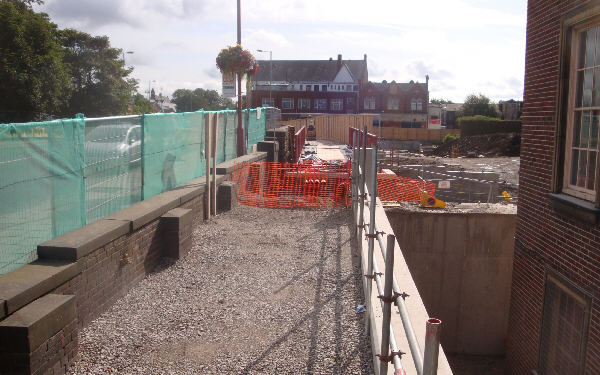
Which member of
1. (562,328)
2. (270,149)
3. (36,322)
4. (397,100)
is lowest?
(562,328)

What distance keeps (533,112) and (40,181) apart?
24.4 ft

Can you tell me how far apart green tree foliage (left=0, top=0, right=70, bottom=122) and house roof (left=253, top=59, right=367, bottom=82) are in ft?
188

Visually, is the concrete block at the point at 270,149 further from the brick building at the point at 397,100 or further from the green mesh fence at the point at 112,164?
the brick building at the point at 397,100

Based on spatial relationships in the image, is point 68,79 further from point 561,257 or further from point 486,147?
point 561,257

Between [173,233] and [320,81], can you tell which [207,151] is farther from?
[320,81]

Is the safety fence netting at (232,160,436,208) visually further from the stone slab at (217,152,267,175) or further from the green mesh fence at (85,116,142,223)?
the green mesh fence at (85,116,142,223)

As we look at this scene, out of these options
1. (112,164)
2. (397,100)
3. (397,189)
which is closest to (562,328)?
(112,164)

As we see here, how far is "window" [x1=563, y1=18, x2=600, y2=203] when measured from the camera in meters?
7.39

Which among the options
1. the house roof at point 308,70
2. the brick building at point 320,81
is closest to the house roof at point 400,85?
the brick building at point 320,81

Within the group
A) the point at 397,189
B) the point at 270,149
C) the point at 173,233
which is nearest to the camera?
the point at 173,233

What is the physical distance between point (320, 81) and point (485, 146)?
4842 centimetres

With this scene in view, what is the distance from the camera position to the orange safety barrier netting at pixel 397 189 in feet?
54.4

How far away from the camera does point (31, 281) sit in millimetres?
4926

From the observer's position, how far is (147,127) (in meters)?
9.05
